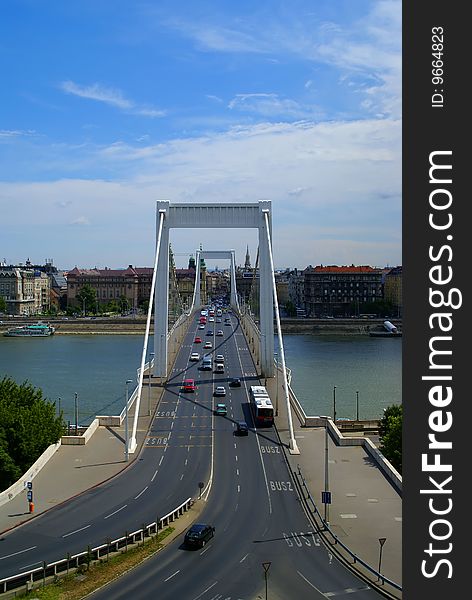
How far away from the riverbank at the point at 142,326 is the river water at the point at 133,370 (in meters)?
6.03

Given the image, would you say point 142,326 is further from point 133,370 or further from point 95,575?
point 95,575

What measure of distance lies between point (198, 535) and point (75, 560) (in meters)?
2.53

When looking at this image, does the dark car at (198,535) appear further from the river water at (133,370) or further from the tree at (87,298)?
the tree at (87,298)

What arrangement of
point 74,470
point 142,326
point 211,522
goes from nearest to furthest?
point 211,522 → point 74,470 → point 142,326

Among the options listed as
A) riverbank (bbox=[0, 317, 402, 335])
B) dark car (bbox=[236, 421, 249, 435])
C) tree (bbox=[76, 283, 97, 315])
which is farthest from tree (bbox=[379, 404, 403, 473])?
tree (bbox=[76, 283, 97, 315])

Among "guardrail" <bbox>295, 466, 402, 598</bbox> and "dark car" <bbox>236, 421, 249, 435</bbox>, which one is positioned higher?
"dark car" <bbox>236, 421, 249, 435</bbox>

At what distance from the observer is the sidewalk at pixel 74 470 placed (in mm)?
16750

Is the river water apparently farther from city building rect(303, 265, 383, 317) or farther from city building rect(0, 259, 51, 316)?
city building rect(0, 259, 51, 316)

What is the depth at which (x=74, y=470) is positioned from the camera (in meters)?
20.2

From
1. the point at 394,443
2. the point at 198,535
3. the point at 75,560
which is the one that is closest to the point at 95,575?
the point at 75,560

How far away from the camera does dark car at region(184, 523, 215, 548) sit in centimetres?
1405

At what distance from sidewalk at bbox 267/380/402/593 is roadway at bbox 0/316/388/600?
665mm

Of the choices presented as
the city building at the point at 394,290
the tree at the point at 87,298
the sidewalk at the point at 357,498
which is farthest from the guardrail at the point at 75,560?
the tree at the point at 87,298

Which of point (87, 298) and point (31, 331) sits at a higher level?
point (87, 298)
